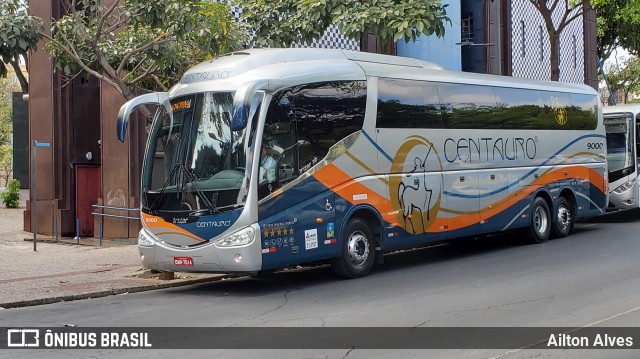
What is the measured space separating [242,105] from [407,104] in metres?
4.88

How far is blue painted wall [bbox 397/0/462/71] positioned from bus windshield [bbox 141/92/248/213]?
14.9m

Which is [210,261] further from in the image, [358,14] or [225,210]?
[358,14]

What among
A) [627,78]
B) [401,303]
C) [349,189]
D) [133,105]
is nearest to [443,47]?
[349,189]

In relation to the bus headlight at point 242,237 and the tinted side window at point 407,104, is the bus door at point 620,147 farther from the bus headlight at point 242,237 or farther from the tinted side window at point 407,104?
the bus headlight at point 242,237

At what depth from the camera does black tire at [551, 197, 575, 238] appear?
1988 centimetres

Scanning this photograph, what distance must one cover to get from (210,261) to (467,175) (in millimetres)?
6525

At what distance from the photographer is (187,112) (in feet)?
42.2

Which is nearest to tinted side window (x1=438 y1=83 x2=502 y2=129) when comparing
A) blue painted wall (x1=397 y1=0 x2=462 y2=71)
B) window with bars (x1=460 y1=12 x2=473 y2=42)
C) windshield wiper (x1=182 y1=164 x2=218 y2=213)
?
windshield wiper (x1=182 y1=164 x2=218 y2=213)

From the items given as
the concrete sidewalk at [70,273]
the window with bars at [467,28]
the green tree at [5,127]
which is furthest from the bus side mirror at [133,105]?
the green tree at [5,127]

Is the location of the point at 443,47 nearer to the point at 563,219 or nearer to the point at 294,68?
the point at 563,219

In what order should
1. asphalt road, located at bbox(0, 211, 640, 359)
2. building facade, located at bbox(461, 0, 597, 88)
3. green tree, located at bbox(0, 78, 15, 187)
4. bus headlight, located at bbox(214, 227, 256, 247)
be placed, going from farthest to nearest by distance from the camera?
green tree, located at bbox(0, 78, 15, 187), building facade, located at bbox(461, 0, 597, 88), bus headlight, located at bbox(214, 227, 256, 247), asphalt road, located at bbox(0, 211, 640, 359)

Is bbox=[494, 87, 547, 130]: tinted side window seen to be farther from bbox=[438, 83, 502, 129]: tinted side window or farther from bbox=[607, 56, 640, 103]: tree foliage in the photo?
bbox=[607, 56, 640, 103]: tree foliage

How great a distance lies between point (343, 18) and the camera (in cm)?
1611
